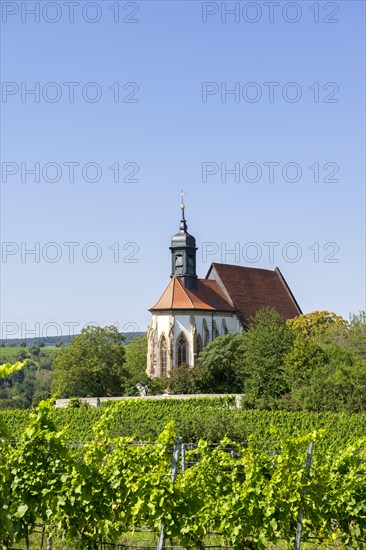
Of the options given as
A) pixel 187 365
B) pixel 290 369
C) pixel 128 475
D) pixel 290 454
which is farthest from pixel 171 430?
pixel 187 365

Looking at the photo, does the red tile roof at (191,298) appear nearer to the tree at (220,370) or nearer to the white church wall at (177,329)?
the white church wall at (177,329)

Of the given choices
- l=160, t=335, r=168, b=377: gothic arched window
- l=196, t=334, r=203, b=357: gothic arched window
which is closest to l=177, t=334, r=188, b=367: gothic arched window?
l=196, t=334, r=203, b=357: gothic arched window

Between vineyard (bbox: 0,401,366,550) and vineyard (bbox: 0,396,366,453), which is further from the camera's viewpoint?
vineyard (bbox: 0,396,366,453)

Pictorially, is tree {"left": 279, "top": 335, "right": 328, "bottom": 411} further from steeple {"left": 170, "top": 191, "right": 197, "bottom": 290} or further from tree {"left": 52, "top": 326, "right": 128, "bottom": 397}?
tree {"left": 52, "top": 326, "right": 128, "bottom": 397}

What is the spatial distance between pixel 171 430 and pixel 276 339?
36926mm

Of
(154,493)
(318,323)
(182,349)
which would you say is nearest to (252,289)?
(318,323)

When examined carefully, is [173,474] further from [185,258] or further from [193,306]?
[185,258]

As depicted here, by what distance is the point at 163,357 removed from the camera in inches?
2327

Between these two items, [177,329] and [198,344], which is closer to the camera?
[177,329]

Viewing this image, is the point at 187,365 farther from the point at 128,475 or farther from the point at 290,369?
the point at 128,475

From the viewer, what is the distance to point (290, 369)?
45.6 meters

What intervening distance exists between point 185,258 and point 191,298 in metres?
3.21

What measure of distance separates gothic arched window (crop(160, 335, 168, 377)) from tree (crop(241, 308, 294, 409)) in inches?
357

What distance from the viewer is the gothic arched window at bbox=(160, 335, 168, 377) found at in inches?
2307
